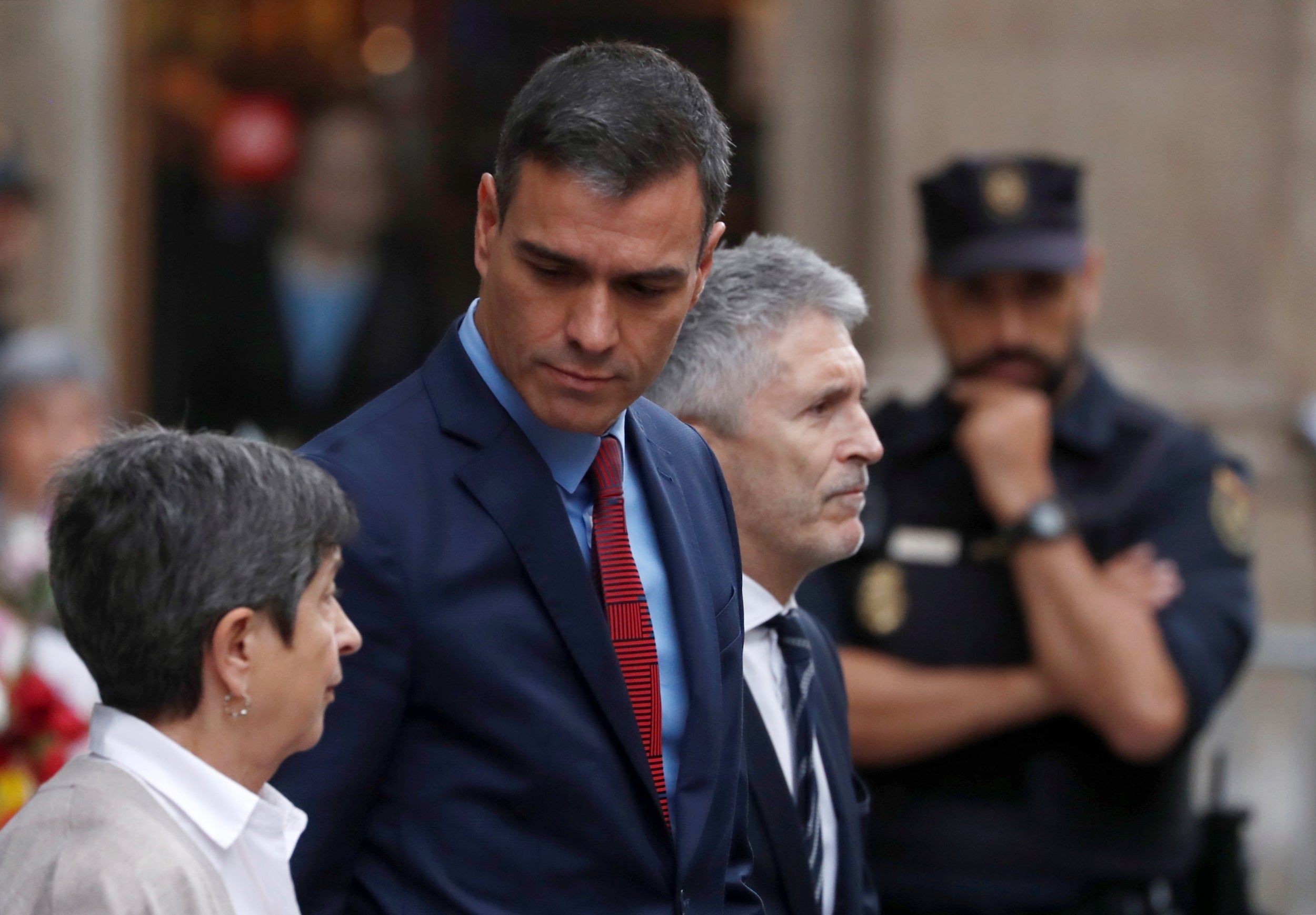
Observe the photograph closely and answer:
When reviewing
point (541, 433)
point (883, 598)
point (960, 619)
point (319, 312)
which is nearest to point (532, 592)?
point (541, 433)

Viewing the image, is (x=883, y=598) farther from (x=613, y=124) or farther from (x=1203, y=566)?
(x=613, y=124)

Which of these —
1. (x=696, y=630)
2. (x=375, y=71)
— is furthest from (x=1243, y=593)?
(x=375, y=71)

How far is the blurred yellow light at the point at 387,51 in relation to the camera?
8.59 meters

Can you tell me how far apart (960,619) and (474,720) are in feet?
7.01

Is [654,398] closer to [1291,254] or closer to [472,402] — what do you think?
[472,402]

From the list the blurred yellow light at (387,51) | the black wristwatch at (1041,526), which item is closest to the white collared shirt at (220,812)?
the black wristwatch at (1041,526)

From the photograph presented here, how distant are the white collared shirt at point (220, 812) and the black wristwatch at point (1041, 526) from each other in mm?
2215

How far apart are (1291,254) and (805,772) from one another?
158 inches

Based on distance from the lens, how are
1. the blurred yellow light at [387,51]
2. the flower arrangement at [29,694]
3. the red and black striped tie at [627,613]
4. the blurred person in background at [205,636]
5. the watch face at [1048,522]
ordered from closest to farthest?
the blurred person in background at [205,636] < the red and black striped tie at [627,613] < the flower arrangement at [29,694] < the watch face at [1048,522] < the blurred yellow light at [387,51]

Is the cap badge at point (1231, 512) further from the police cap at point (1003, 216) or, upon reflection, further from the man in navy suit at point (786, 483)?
the man in navy suit at point (786, 483)

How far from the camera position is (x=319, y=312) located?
23.9 ft

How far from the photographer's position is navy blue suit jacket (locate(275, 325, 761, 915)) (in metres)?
1.80

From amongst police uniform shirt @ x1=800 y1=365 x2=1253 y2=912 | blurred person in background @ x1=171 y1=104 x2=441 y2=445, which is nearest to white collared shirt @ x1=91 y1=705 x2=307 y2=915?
police uniform shirt @ x1=800 y1=365 x2=1253 y2=912

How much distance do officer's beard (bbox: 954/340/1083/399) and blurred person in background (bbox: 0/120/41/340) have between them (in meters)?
3.57
